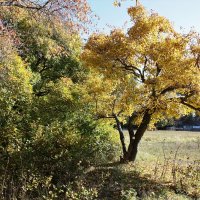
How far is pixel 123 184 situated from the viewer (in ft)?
42.7

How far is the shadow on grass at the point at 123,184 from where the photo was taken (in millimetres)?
11312

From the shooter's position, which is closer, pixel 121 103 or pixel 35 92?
pixel 121 103

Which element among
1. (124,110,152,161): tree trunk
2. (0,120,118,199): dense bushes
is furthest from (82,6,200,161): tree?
(0,120,118,199): dense bushes

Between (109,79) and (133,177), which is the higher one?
(109,79)

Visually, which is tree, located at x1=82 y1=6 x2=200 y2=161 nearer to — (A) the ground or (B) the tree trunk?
(B) the tree trunk

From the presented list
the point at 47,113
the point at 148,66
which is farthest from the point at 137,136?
the point at 47,113

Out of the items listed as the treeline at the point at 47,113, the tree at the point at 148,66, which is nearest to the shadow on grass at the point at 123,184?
the treeline at the point at 47,113

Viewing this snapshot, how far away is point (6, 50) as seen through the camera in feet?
37.3

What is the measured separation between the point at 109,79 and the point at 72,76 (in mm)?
4883

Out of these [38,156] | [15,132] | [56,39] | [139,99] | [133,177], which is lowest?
[133,177]

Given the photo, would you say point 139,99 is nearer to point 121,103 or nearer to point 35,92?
point 121,103

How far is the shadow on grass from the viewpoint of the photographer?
11312mm

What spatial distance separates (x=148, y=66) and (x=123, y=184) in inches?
213

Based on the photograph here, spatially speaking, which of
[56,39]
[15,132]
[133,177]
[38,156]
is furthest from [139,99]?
[56,39]
